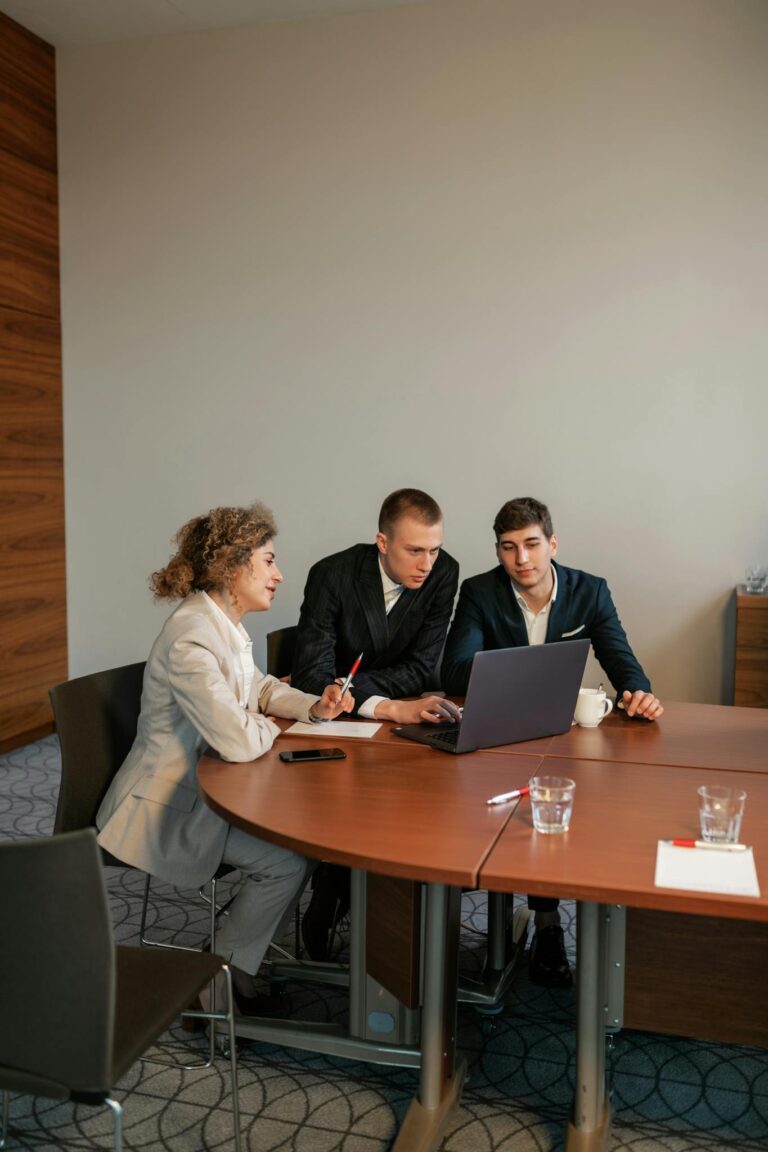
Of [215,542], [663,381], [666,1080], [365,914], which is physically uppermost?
[663,381]

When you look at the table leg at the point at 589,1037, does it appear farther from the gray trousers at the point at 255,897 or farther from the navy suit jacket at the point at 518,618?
the navy suit jacket at the point at 518,618

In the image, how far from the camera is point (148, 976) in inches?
79.5

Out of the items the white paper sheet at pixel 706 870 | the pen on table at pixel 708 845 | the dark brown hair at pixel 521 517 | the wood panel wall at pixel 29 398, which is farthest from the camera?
the wood panel wall at pixel 29 398

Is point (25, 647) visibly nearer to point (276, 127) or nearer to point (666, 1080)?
point (276, 127)

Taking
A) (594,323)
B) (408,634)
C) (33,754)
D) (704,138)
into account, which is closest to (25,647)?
(33,754)

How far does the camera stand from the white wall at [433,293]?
189 inches

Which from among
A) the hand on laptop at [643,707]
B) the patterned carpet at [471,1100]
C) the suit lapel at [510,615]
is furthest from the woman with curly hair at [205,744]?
the hand on laptop at [643,707]

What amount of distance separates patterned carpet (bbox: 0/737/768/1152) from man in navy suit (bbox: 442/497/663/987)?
25.2 inches

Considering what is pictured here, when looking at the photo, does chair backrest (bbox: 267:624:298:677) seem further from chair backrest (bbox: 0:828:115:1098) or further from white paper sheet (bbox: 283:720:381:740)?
chair backrest (bbox: 0:828:115:1098)

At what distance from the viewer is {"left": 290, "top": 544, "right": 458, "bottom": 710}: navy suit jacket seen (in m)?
3.43

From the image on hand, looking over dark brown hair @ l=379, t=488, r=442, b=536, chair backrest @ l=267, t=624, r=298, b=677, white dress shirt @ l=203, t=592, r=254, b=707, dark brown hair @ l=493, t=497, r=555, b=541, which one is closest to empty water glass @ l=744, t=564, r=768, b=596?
dark brown hair @ l=493, t=497, r=555, b=541

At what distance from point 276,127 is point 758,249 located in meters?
2.41

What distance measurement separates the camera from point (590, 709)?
295 centimetres

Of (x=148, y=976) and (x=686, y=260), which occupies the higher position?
(x=686, y=260)
